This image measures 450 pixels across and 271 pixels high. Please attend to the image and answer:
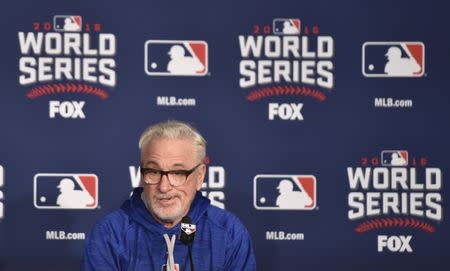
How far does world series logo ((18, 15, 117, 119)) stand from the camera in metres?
3.25

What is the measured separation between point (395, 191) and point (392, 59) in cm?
59

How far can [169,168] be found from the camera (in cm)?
208

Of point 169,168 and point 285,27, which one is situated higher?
point 285,27

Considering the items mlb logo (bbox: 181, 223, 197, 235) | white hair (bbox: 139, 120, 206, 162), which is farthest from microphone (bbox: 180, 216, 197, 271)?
white hair (bbox: 139, 120, 206, 162)

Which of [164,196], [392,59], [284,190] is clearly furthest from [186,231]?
[392,59]

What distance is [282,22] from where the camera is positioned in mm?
3285

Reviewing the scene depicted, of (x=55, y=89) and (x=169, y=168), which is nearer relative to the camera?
(x=169, y=168)

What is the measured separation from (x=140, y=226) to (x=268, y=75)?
1.29 m

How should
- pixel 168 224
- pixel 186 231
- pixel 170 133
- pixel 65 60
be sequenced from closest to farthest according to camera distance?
pixel 186 231
pixel 170 133
pixel 168 224
pixel 65 60

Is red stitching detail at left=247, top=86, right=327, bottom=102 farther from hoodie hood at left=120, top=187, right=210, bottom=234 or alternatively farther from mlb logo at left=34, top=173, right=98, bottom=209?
hoodie hood at left=120, top=187, right=210, bottom=234

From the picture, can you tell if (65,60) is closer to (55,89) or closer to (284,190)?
(55,89)

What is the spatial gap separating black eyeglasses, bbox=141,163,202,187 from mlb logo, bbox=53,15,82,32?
1.38 metres

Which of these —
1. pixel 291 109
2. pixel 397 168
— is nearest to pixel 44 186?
pixel 291 109

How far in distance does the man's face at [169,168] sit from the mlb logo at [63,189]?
3.93 feet
